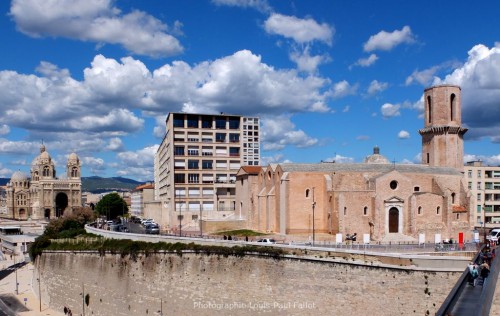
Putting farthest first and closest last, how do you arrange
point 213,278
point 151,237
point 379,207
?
point 379,207
point 151,237
point 213,278

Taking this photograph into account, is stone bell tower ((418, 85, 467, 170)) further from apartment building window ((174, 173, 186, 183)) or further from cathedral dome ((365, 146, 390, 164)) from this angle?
apartment building window ((174, 173, 186, 183))

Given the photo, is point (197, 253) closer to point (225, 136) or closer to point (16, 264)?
point (225, 136)

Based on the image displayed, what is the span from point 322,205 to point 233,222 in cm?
1225

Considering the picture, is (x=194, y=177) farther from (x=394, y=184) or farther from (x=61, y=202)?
(x=61, y=202)

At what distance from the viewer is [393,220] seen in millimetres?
47594

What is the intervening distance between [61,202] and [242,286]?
416 ft

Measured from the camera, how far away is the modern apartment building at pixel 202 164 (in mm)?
68000

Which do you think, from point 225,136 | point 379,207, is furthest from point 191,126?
point 379,207

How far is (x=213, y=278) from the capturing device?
1414 inches

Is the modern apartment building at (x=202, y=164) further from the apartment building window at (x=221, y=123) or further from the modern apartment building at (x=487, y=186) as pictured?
the modern apartment building at (x=487, y=186)

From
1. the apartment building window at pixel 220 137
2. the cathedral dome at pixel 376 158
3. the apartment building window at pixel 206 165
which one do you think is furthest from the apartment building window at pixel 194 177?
the cathedral dome at pixel 376 158

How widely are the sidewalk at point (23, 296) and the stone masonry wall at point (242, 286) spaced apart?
4934mm

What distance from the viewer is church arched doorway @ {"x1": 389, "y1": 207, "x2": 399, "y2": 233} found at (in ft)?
155

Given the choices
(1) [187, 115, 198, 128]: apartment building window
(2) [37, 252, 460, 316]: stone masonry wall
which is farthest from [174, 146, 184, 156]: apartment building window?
(2) [37, 252, 460, 316]: stone masonry wall
